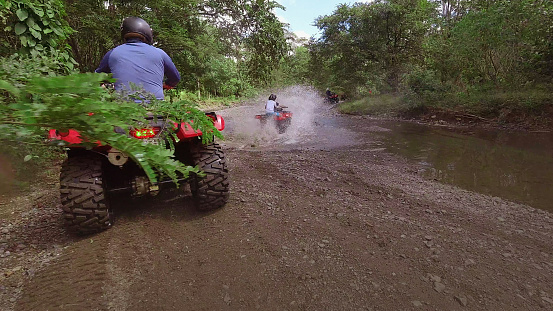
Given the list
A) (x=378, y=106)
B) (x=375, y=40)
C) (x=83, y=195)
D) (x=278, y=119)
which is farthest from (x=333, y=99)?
(x=83, y=195)

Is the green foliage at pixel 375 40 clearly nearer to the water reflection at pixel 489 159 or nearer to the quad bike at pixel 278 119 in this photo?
the quad bike at pixel 278 119

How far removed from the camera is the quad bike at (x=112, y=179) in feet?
8.32

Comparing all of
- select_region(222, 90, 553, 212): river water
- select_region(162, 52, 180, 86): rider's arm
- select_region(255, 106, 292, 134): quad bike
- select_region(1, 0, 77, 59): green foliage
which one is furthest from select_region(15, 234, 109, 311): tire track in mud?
select_region(255, 106, 292, 134): quad bike

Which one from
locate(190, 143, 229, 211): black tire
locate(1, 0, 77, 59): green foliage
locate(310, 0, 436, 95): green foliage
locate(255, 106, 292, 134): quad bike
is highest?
locate(310, 0, 436, 95): green foliage

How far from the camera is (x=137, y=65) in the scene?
290 centimetres

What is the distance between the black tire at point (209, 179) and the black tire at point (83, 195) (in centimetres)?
88

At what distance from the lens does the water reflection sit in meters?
4.31

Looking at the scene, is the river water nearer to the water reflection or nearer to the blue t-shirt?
the water reflection

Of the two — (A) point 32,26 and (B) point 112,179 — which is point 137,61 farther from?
(A) point 32,26

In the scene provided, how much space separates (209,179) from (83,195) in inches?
44.8

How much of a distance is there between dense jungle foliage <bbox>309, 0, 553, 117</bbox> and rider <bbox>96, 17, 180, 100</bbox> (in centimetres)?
1129

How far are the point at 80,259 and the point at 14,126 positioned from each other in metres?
1.93

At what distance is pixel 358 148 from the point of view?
770cm

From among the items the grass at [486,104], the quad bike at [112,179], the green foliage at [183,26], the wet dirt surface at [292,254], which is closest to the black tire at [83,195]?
the quad bike at [112,179]
